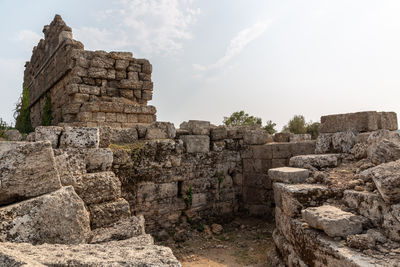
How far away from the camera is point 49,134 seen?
3.21m

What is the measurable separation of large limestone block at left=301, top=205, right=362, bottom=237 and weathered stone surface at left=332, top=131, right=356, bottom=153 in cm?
248

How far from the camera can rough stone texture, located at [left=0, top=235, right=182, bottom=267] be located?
1.57 meters

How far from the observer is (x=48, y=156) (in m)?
2.58

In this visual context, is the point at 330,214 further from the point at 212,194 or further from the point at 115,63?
the point at 115,63

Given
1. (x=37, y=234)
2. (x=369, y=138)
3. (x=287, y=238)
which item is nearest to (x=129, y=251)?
(x=37, y=234)

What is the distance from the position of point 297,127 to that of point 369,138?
23.4 m

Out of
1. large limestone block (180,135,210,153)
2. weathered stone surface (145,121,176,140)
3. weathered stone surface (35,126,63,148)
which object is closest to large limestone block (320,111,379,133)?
large limestone block (180,135,210,153)

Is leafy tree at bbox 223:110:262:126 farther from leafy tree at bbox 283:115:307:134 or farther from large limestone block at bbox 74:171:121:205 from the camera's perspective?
large limestone block at bbox 74:171:121:205

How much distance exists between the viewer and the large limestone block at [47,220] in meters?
2.15

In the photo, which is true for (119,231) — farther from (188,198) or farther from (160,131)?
(188,198)

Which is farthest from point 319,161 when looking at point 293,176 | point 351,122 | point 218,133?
point 218,133

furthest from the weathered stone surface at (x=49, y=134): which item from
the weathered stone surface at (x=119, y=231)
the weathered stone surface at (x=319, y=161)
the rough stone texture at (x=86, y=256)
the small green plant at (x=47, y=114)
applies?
the small green plant at (x=47, y=114)

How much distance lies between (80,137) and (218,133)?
4.57 m

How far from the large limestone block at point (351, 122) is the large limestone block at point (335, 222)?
113 inches
